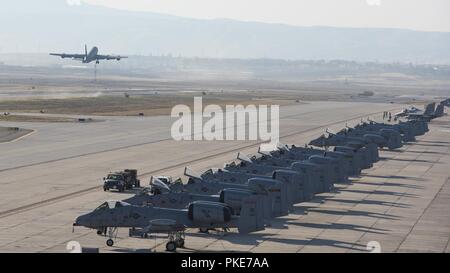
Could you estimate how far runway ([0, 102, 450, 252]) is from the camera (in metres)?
50.5

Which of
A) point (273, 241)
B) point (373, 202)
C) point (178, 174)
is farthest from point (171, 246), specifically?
point (178, 174)

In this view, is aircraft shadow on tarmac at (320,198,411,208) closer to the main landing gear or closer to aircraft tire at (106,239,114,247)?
the main landing gear

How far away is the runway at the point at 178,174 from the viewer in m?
50.5

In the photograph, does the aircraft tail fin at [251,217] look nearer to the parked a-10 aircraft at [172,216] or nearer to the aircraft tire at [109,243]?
the parked a-10 aircraft at [172,216]

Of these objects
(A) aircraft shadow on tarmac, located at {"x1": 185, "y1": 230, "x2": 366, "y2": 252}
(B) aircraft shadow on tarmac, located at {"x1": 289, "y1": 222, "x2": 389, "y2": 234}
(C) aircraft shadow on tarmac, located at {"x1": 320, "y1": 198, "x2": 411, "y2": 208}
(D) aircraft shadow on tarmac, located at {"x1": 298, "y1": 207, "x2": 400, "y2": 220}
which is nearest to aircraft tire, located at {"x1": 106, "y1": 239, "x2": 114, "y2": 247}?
(A) aircraft shadow on tarmac, located at {"x1": 185, "y1": 230, "x2": 366, "y2": 252}

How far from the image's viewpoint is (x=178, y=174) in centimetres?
8188

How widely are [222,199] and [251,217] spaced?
3955 millimetres

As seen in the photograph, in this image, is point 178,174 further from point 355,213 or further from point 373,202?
point 355,213

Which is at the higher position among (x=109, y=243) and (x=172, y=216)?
(x=172, y=216)

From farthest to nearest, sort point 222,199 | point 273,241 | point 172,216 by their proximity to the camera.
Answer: point 222,199 → point 273,241 → point 172,216

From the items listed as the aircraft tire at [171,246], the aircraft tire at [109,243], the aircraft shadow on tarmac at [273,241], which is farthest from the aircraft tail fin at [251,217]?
the aircraft tire at [109,243]

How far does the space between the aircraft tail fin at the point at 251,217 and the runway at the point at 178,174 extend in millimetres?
839
